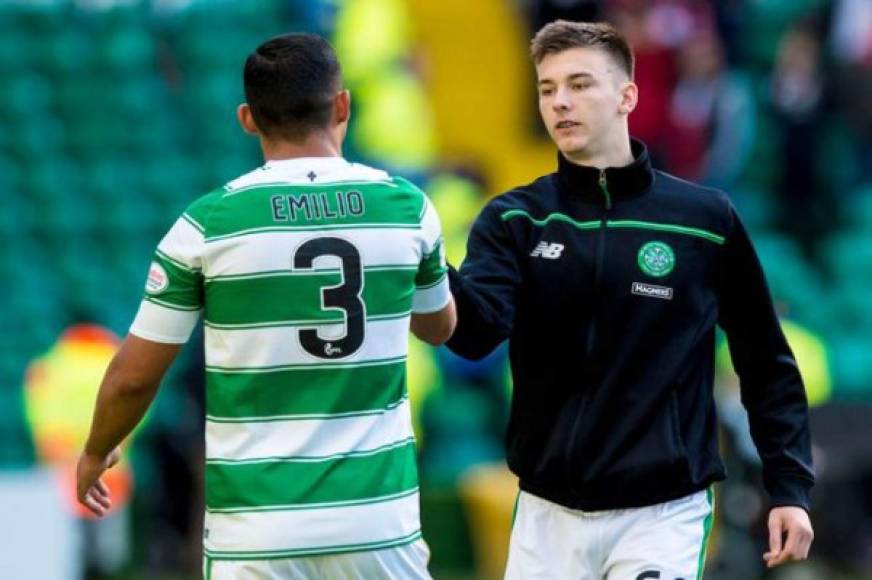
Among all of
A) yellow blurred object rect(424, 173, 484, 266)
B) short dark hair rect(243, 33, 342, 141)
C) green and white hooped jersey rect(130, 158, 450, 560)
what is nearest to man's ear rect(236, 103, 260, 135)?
short dark hair rect(243, 33, 342, 141)

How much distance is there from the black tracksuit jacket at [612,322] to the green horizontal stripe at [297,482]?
63cm

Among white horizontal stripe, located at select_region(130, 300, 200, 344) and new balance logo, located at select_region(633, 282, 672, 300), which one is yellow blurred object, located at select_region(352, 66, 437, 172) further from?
white horizontal stripe, located at select_region(130, 300, 200, 344)

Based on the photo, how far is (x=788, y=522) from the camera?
577 centimetres

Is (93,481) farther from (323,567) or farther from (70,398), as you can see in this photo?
(70,398)

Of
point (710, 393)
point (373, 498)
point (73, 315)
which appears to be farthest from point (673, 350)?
point (73, 315)

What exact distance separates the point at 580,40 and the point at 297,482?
4.82ft

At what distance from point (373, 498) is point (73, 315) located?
8.48 metres

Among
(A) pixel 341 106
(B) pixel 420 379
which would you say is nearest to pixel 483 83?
(B) pixel 420 379

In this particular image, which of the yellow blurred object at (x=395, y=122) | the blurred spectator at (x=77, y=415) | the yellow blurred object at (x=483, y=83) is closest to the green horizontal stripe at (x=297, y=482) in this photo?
the blurred spectator at (x=77, y=415)

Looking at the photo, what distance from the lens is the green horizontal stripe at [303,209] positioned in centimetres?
504

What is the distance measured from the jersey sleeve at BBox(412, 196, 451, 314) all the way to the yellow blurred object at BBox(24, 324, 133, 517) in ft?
22.8

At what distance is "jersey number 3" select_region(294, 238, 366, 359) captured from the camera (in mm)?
5047

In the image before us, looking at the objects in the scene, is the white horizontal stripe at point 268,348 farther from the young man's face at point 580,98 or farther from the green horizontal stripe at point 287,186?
the young man's face at point 580,98

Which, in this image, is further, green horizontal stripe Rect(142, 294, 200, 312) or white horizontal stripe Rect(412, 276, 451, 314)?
white horizontal stripe Rect(412, 276, 451, 314)
